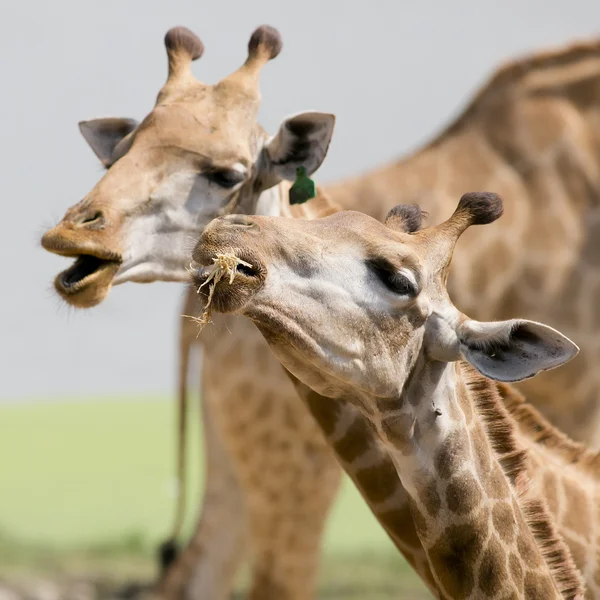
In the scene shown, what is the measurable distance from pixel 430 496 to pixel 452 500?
0.05 meters

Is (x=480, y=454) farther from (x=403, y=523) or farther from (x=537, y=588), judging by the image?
(x=403, y=523)

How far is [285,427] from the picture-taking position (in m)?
6.16

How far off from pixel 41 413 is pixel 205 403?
628 centimetres

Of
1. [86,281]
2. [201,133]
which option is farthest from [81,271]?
[201,133]

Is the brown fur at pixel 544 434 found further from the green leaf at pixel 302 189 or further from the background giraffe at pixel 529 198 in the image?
the background giraffe at pixel 529 198

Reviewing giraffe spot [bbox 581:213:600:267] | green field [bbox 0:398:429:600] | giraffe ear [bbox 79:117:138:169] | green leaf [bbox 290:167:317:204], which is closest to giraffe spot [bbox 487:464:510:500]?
green leaf [bbox 290:167:317:204]

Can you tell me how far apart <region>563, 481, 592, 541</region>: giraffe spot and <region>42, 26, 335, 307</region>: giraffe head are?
1.55 metres

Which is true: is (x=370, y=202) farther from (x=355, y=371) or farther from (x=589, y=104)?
(x=355, y=371)

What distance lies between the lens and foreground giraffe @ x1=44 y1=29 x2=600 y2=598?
170 inches

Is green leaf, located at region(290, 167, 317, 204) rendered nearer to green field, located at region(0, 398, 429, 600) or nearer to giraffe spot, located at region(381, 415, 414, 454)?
giraffe spot, located at region(381, 415, 414, 454)

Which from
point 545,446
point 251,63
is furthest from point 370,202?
point 545,446

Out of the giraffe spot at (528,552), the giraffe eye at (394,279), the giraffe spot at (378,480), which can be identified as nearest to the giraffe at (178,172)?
the giraffe spot at (378,480)

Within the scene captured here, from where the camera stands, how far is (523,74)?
23.3 ft

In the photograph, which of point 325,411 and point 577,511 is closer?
point 577,511
